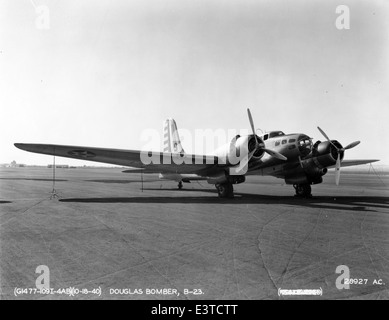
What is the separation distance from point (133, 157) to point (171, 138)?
1144 centimetres

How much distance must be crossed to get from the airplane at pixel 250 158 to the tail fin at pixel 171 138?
7.58m

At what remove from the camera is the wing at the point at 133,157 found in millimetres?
14023

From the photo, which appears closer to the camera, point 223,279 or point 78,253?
point 223,279

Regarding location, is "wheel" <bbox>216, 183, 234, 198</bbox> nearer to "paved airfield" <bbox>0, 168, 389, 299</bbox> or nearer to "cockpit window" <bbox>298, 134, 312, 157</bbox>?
"cockpit window" <bbox>298, 134, 312, 157</bbox>

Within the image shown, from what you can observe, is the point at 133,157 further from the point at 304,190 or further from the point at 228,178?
the point at 304,190

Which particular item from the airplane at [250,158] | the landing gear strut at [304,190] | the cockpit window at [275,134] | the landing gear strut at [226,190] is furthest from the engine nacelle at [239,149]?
the landing gear strut at [304,190]

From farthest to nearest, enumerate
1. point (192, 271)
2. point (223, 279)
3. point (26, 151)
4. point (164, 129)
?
point (164, 129)
point (26, 151)
point (192, 271)
point (223, 279)

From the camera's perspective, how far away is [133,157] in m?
15.7

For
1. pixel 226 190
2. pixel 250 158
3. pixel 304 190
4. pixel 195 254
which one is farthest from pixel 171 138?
pixel 195 254
